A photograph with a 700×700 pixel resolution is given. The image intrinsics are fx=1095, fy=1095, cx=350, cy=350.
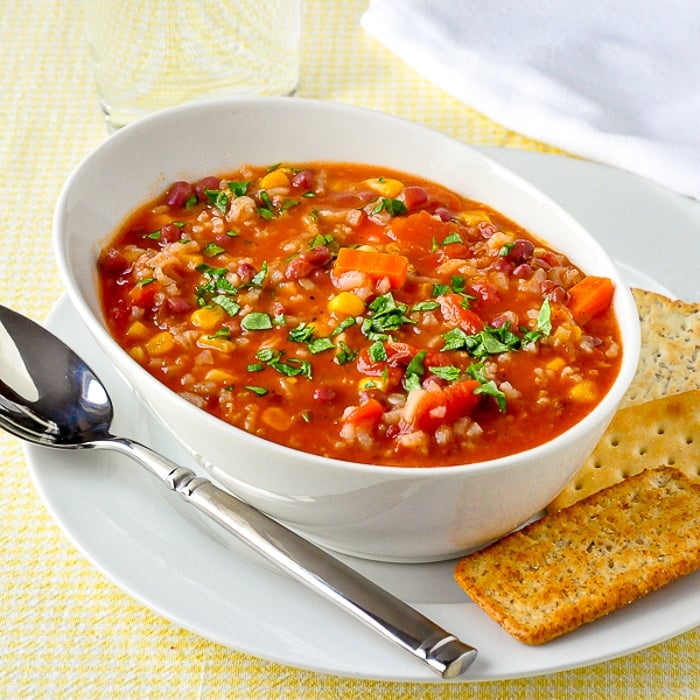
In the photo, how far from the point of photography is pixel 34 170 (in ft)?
19.6

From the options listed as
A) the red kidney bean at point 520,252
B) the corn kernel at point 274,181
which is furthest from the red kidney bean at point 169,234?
the red kidney bean at point 520,252

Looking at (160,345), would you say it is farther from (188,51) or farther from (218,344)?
(188,51)

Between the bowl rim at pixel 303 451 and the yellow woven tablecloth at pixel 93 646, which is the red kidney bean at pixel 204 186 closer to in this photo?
the bowl rim at pixel 303 451

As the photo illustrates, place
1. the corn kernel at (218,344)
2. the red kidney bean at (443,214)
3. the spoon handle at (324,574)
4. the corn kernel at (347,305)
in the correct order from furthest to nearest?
the red kidney bean at (443,214), the corn kernel at (347,305), the corn kernel at (218,344), the spoon handle at (324,574)

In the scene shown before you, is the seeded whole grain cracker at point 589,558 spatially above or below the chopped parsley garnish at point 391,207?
below

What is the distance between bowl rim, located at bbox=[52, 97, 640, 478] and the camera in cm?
319

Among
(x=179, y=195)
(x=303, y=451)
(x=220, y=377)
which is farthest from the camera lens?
(x=179, y=195)

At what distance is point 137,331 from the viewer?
3.87 m

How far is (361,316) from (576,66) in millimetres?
3183

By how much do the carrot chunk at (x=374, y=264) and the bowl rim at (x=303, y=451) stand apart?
2.33 feet

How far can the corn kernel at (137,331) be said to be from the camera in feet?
12.7

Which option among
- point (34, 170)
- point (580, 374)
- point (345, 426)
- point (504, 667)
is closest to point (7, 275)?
point (34, 170)

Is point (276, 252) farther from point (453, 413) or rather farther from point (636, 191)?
point (636, 191)

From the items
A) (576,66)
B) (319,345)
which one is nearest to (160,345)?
(319,345)
